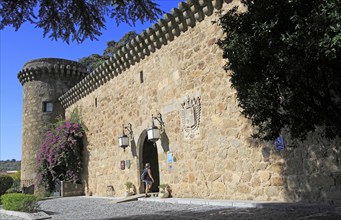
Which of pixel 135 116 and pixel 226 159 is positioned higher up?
pixel 135 116

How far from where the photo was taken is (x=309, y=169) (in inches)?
253

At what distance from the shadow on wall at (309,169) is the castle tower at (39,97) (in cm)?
1483

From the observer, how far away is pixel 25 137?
19094 millimetres

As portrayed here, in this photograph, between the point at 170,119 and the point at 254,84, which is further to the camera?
the point at 170,119

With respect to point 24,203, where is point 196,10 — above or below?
above

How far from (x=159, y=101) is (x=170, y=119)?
88 centimetres

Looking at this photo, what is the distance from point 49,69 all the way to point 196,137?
513 inches

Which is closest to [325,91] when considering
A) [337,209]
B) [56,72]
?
[337,209]

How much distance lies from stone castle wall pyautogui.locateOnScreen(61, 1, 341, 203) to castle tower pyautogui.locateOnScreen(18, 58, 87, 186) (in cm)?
572

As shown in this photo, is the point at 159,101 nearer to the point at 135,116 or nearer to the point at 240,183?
the point at 135,116

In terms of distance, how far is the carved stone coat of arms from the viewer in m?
9.20

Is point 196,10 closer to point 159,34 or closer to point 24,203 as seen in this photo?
point 159,34

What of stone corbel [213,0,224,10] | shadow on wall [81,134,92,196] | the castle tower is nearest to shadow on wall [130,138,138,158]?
shadow on wall [81,134,92,196]

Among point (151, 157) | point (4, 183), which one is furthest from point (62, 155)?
point (151, 157)
